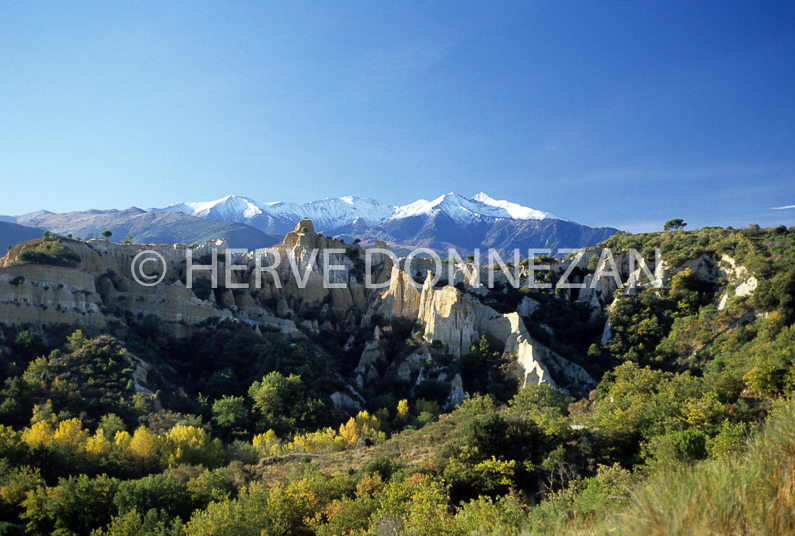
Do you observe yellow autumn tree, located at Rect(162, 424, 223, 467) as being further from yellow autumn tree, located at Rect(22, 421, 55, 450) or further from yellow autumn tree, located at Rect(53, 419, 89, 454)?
yellow autumn tree, located at Rect(22, 421, 55, 450)

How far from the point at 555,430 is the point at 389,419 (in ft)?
63.5

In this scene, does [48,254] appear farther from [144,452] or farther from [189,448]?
[189,448]

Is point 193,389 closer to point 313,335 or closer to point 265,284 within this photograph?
point 313,335

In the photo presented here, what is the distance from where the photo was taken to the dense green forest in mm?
9125

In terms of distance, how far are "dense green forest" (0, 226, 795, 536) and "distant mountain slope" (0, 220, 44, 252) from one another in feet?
477

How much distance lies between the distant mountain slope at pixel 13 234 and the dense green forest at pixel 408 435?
145 metres

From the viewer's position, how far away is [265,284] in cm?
6088

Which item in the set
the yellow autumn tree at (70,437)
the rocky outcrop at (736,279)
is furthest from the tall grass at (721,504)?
the rocky outcrop at (736,279)

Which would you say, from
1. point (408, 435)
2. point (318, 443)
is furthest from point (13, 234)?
point (408, 435)

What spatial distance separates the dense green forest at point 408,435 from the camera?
9125 mm

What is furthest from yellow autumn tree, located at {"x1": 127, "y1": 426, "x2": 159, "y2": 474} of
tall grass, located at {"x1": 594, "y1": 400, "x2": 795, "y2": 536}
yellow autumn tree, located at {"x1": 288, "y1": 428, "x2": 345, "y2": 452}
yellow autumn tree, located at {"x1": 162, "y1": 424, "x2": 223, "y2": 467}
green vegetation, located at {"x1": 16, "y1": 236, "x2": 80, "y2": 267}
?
green vegetation, located at {"x1": 16, "y1": 236, "x2": 80, "y2": 267}

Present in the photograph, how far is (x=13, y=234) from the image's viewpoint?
15738cm

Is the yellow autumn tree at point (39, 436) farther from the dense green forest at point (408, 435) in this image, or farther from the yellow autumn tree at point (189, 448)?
the yellow autumn tree at point (189, 448)

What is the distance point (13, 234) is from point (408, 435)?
605ft
